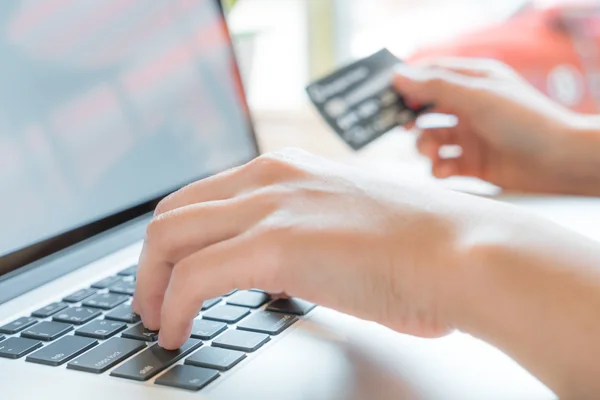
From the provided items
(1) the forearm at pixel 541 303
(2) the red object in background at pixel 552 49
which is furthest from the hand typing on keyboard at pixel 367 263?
(2) the red object in background at pixel 552 49

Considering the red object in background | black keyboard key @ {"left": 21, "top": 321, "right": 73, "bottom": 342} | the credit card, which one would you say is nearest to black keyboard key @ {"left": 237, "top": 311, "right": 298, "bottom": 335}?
black keyboard key @ {"left": 21, "top": 321, "right": 73, "bottom": 342}

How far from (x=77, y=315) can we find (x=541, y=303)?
0.92 ft

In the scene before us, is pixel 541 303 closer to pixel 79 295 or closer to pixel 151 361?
pixel 151 361

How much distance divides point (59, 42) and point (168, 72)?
4.8 inches

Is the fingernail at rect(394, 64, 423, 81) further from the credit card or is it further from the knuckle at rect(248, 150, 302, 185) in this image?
the knuckle at rect(248, 150, 302, 185)

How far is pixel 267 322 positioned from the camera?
1.50 ft

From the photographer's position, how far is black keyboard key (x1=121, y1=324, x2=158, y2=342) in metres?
0.44

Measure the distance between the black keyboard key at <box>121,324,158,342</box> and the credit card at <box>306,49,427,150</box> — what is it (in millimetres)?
316

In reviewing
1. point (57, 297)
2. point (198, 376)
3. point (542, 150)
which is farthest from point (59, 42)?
point (542, 150)

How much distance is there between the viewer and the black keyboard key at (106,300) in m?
0.49

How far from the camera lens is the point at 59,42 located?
1.95 feet

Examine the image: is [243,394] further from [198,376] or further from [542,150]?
[542,150]

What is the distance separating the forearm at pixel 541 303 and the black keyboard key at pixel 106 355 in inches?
7.1

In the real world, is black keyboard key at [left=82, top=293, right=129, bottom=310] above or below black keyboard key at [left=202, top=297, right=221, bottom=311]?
above
